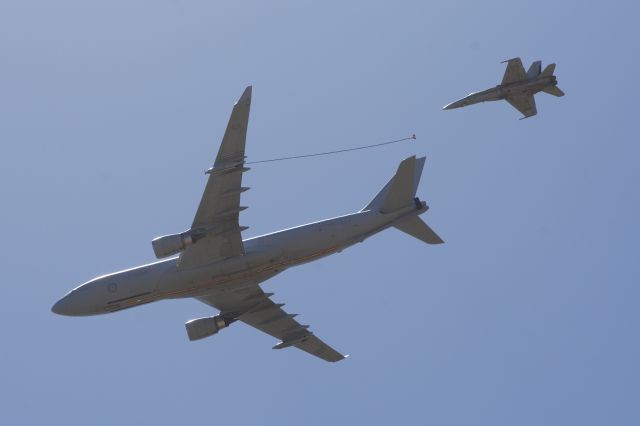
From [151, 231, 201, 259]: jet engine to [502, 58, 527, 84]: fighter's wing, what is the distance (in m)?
31.4

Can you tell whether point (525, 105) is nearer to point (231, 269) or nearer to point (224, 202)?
point (231, 269)

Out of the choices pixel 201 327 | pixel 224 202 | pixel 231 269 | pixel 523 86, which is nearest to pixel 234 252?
pixel 231 269

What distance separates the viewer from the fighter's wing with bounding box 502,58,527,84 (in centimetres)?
6794

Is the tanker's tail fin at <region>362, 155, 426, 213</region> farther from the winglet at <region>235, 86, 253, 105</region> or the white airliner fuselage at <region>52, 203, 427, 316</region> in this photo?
the winglet at <region>235, 86, 253, 105</region>

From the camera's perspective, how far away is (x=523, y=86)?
68375 millimetres

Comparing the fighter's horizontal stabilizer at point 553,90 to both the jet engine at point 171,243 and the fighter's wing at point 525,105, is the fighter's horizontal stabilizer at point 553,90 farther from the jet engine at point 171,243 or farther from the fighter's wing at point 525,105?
the jet engine at point 171,243

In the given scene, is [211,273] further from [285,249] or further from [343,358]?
[343,358]

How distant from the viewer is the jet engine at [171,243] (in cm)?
4738

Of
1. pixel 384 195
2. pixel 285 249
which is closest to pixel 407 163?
pixel 384 195

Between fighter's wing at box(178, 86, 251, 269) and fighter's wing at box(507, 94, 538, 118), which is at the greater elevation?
fighter's wing at box(507, 94, 538, 118)

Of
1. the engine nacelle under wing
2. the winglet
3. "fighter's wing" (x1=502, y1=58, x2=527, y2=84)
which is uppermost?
"fighter's wing" (x1=502, y1=58, x2=527, y2=84)

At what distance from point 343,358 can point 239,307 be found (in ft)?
25.2

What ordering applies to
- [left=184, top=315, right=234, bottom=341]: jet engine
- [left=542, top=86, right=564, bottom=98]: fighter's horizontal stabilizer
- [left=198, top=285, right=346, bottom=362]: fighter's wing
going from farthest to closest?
[left=542, top=86, right=564, bottom=98]: fighter's horizontal stabilizer → [left=198, top=285, right=346, bottom=362]: fighter's wing → [left=184, top=315, right=234, bottom=341]: jet engine

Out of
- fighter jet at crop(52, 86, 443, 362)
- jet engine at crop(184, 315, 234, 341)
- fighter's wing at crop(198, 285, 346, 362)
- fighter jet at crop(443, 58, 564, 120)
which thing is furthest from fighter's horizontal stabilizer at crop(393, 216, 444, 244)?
fighter jet at crop(443, 58, 564, 120)
